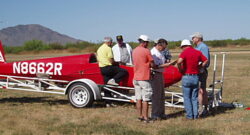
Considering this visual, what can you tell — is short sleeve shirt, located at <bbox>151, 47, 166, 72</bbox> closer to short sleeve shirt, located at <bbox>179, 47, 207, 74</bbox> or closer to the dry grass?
short sleeve shirt, located at <bbox>179, 47, 207, 74</bbox>

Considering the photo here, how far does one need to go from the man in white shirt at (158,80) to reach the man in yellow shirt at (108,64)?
56.5 inches

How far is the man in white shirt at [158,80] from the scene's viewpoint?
24.0 feet

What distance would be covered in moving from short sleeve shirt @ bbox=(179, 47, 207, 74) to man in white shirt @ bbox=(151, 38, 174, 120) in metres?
0.47

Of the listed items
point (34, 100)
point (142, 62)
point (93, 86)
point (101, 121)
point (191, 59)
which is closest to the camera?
point (142, 62)

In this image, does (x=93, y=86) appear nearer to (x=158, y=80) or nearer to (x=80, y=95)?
(x=80, y=95)

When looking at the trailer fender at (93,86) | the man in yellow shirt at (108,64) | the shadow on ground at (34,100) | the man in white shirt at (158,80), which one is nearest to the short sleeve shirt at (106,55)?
the man in yellow shirt at (108,64)

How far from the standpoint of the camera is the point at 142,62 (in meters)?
6.86

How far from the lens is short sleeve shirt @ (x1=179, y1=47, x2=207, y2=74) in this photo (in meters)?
7.05

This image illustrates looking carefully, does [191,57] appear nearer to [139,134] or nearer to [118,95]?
[139,134]

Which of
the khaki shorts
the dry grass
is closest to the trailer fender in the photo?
the dry grass

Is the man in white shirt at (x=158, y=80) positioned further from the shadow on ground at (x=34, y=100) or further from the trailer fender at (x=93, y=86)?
the shadow on ground at (x=34, y=100)

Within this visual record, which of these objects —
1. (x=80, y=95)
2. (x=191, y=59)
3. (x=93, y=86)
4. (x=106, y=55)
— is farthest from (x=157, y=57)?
(x=80, y=95)

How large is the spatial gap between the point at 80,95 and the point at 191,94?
2923 mm

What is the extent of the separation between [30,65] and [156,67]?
4079mm
